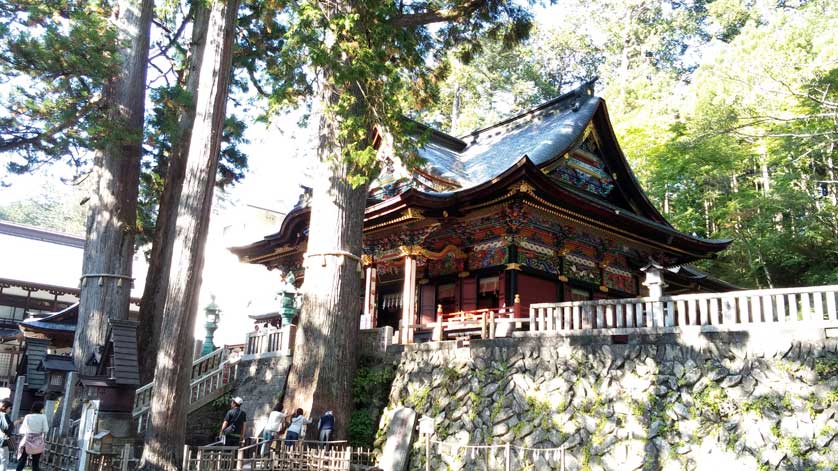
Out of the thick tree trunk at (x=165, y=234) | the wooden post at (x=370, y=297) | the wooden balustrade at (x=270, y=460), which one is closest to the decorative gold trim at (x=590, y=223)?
the wooden post at (x=370, y=297)

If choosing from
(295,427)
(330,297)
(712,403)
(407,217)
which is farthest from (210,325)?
(712,403)

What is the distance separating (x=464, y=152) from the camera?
22203 mm

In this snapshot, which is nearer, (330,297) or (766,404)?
(766,404)

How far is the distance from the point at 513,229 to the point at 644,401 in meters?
6.30

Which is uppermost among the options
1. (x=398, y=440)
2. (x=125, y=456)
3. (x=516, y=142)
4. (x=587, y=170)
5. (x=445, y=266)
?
(x=516, y=142)

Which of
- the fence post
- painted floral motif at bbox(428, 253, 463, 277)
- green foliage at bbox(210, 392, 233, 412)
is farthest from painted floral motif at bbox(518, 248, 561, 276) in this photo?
the fence post

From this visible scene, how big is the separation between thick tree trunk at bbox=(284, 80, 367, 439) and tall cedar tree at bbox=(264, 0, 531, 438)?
20mm

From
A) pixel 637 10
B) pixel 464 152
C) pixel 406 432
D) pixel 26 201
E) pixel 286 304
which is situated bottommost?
pixel 406 432

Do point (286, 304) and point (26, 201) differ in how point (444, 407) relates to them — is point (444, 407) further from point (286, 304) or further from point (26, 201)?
point (26, 201)

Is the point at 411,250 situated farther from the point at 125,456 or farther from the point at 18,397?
the point at 18,397

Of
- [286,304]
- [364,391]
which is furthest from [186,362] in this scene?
[286,304]

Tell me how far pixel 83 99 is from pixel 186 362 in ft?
28.1

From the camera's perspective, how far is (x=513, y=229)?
630 inches

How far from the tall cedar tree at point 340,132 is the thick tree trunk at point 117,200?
4026 millimetres
